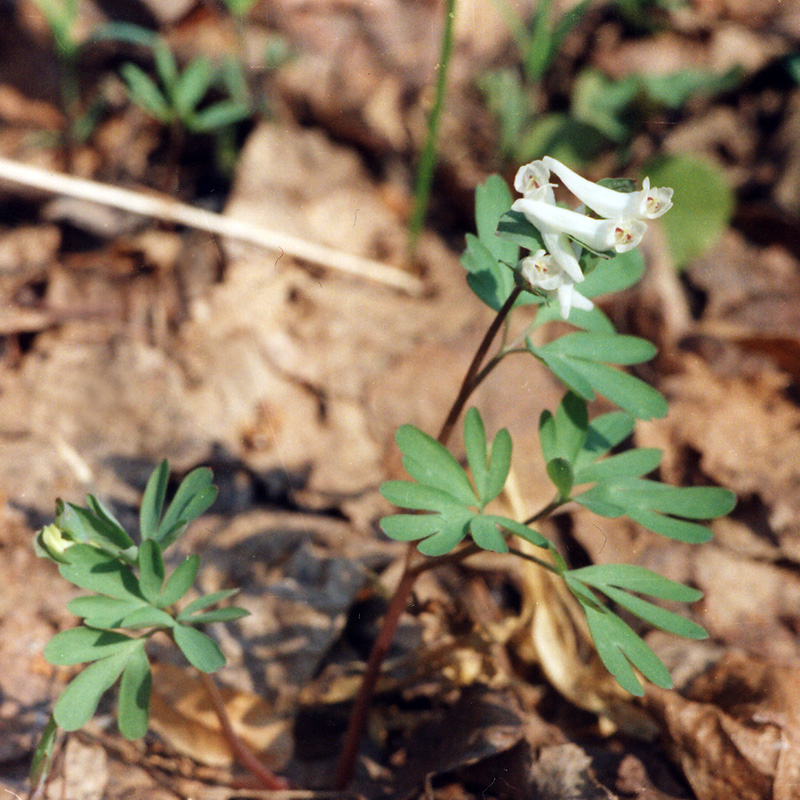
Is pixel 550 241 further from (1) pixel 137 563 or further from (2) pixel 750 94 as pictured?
(2) pixel 750 94

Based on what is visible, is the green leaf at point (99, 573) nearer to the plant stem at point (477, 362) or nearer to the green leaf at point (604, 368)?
the plant stem at point (477, 362)

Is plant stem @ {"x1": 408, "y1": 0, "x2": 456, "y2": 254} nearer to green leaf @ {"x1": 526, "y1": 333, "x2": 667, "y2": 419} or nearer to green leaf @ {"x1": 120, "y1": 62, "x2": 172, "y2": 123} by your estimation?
green leaf @ {"x1": 120, "y1": 62, "x2": 172, "y2": 123}

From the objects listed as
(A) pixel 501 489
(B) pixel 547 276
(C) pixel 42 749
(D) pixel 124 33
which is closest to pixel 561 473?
(A) pixel 501 489

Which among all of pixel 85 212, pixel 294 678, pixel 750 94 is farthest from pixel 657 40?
pixel 294 678

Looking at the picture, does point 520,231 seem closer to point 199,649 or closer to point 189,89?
point 199,649

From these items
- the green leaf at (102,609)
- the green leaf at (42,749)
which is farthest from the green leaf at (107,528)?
the green leaf at (42,749)

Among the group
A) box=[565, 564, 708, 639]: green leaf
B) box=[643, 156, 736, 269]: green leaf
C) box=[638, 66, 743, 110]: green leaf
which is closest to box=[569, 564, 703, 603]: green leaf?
box=[565, 564, 708, 639]: green leaf

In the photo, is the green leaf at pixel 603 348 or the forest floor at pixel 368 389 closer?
the green leaf at pixel 603 348
